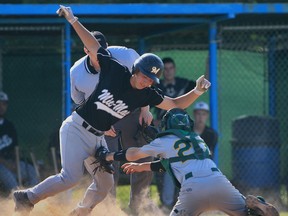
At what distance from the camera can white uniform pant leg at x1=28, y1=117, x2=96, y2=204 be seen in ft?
24.6

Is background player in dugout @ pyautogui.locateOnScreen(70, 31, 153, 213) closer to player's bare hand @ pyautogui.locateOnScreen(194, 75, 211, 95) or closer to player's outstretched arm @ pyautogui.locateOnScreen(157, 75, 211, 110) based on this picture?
player's outstretched arm @ pyautogui.locateOnScreen(157, 75, 211, 110)

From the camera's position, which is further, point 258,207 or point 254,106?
point 254,106

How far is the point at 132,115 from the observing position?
9.05m

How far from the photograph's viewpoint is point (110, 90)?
7.20 meters

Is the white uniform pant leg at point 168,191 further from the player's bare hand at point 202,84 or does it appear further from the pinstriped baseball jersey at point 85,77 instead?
the player's bare hand at point 202,84

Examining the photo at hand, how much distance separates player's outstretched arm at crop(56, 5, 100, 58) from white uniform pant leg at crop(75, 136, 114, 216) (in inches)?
37.5

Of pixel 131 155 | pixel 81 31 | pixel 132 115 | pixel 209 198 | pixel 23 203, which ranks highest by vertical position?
pixel 81 31

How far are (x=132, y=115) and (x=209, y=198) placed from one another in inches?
103

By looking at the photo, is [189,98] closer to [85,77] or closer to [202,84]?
→ [202,84]

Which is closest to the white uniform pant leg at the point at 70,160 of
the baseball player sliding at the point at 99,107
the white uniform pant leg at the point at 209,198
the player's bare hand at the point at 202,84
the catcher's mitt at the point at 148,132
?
the baseball player sliding at the point at 99,107

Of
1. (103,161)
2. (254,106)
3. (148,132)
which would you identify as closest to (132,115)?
(148,132)

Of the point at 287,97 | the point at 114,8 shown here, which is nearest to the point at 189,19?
the point at 114,8

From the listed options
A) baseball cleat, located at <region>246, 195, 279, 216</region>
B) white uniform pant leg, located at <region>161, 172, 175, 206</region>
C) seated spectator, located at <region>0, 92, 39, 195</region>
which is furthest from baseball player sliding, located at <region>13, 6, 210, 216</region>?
seated spectator, located at <region>0, 92, 39, 195</region>

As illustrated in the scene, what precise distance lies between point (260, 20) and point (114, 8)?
288 centimetres
